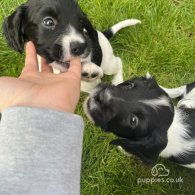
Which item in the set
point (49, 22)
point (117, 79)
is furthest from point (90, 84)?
point (49, 22)

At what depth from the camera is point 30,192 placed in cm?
159

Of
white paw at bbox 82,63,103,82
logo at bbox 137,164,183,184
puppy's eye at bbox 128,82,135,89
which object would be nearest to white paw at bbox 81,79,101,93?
white paw at bbox 82,63,103,82

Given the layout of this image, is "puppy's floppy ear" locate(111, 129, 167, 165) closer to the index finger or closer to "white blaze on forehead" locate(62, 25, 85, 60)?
the index finger

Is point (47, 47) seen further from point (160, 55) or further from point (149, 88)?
point (160, 55)

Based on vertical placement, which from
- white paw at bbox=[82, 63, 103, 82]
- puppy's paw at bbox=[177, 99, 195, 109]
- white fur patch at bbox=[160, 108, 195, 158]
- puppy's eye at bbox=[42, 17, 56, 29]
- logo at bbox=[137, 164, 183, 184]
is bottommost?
logo at bbox=[137, 164, 183, 184]

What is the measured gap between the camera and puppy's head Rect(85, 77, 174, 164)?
2.38 meters

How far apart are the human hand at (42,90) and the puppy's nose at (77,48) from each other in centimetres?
15

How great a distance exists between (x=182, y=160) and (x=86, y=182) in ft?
2.62

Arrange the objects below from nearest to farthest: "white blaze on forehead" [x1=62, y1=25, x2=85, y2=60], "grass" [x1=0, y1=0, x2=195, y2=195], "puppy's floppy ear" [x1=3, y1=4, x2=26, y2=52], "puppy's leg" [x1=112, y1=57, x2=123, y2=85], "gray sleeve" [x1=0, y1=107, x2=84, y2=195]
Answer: "gray sleeve" [x1=0, y1=107, x2=84, y2=195]
"white blaze on forehead" [x1=62, y1=25, x2=85, y2=60]
"puppy's floppy ear" [x1=3, y1=4, x2=26, y2=52]
"grass" [x1=0, y1=0, x2=195, y2=195]
"puppy's leg" [x1=112, y1=57, x2=123, y2=85]

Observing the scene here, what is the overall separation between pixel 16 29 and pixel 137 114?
1.01m

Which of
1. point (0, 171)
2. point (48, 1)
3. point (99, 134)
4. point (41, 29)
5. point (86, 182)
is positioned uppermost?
point (48, 1)

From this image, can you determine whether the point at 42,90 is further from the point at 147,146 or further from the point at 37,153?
the point at 147,146

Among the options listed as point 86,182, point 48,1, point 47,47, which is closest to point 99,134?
point 86,182

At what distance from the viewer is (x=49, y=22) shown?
254cm
